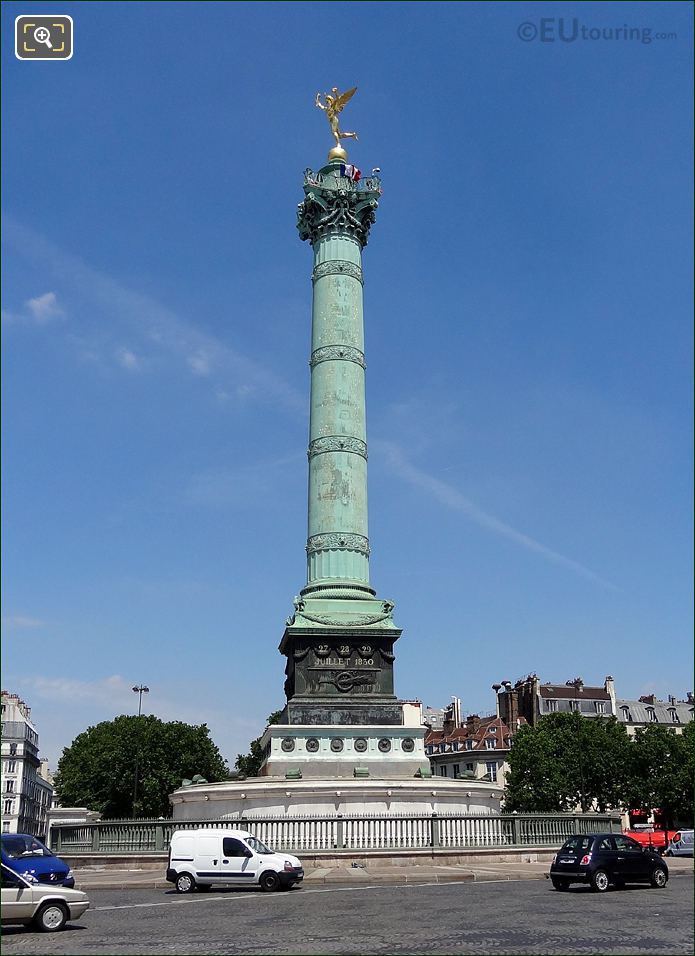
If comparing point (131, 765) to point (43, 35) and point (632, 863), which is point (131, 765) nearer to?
point (632, 863)

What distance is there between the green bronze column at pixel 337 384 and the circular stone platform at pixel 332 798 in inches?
356

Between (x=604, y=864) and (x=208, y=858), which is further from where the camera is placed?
(x=208, y=858)

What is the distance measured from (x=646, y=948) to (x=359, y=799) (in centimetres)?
1979

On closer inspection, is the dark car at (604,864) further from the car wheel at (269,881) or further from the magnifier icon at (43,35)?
the magnifier icon at (43,35)

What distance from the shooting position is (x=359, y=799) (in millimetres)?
30750

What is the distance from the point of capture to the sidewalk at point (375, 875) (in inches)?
861

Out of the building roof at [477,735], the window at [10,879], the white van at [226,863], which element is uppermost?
the window at [10,879]

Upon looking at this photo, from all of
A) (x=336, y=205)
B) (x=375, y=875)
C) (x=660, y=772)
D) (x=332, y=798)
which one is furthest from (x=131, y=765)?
(x=375, y=875)

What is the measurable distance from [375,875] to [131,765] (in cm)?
5353

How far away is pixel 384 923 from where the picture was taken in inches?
567

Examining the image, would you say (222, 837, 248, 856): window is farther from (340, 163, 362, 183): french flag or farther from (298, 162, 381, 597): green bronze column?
(340, 163, 362, 183): french flag

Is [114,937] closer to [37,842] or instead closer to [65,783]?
[37,842]

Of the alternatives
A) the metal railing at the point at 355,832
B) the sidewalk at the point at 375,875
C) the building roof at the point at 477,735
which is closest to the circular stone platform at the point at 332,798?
the metal railing at the point at 355,832

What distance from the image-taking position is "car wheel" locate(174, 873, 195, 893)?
20.8 meters
